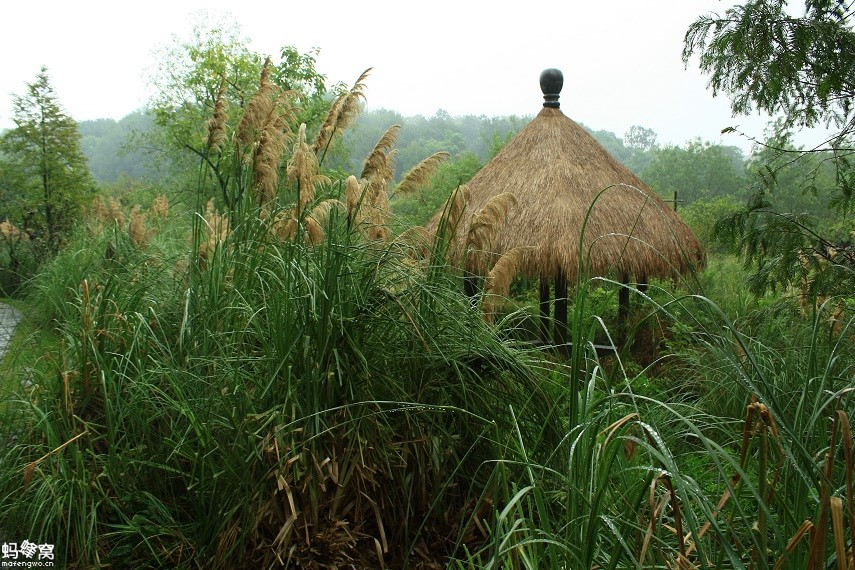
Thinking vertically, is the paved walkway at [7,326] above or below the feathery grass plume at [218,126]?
below

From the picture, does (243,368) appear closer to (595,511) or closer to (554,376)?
(554,376)

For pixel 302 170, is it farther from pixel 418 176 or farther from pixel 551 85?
pixel 551 85

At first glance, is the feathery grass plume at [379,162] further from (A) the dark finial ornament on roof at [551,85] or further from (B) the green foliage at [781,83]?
(A) the dark finial ornament on roof at [551,85]

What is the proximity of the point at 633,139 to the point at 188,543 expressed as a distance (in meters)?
69.3

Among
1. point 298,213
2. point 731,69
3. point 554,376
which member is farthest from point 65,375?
point 731,69

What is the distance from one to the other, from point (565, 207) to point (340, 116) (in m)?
3.92

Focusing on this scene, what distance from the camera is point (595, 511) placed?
1519 millimetres

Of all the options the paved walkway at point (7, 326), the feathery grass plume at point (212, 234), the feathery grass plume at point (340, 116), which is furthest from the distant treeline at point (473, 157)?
the feathery grass plume at point (212, 234)

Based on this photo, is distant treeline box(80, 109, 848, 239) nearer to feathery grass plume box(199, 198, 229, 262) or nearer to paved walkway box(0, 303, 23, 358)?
paved walkway box(0, 303, 23, 358)

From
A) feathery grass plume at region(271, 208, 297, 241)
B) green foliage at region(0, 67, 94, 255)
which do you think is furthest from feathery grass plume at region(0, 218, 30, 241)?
feathery grass plume at region(271, 208, 297, 241)

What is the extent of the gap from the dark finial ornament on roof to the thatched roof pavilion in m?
0.01

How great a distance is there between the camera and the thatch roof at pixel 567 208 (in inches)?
283

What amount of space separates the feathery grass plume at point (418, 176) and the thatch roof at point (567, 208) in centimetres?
269

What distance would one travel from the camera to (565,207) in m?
7.38
